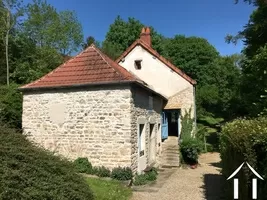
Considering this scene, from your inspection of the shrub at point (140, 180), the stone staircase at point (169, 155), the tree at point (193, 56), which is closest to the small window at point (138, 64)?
the stone staircase at point (169, 155)

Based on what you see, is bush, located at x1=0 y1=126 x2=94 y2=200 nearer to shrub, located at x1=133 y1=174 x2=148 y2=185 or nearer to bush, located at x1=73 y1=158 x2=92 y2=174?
bush, located at x1=73 y1=158 x2=92 y2=174

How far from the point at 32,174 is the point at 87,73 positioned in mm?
7367

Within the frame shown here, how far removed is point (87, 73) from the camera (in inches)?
499

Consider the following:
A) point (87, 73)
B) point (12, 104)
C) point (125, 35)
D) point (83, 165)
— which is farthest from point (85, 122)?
point (125, 35)

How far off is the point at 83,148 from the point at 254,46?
10.4 meters

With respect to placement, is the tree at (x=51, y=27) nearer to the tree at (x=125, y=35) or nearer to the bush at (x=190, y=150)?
the tree at (x=125, y=35)

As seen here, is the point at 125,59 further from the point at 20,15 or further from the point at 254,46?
the point at 20,15

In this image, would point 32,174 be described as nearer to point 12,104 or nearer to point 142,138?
point 142,138

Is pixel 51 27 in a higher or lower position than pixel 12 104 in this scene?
higher

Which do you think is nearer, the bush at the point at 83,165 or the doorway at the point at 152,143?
the bush at the point at 83,165

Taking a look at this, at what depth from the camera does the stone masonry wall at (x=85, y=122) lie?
1166 cm

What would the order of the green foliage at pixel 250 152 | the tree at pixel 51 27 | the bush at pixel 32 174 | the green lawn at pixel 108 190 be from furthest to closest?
1. the tree at pixel 51 27
2. the green lawn at pixel 108 190
3. the green foliage at pixel 250 152
4. the bush at pixel 32 174

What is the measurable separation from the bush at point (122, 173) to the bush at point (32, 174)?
4.30 m

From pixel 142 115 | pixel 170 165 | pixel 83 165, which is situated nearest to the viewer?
pixel 83 165
